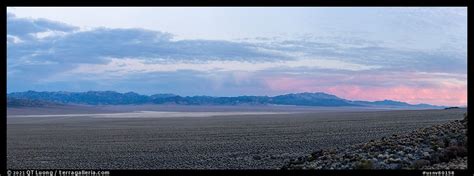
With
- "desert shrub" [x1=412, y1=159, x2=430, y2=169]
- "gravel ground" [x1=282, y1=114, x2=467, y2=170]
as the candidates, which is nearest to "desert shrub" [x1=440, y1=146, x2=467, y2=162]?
"gravel ground" [x1=282, y1=114, x2=467, y2=170]

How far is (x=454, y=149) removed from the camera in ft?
47.0

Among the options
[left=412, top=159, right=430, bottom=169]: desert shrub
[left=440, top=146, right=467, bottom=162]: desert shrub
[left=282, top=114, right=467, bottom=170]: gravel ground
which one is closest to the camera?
[left=412, top=159, right=430, bottom=169]: desert shrub

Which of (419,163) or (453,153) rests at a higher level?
(453,153)

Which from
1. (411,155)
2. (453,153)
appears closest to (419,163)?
(453,153)

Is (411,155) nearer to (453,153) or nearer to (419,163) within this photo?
(453,153)

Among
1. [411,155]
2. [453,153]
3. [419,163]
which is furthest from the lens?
[411,155]

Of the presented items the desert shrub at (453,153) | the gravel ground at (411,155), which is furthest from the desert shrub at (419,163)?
the desert shrub at (453,153)

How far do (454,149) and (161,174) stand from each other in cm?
760

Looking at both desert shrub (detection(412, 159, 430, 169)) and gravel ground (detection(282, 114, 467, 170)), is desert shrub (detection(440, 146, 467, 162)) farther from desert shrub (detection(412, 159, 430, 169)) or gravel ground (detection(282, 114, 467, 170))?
desert shrub (detection(412, 159, 430, 169))

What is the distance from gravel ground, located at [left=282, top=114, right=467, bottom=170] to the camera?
1363cm

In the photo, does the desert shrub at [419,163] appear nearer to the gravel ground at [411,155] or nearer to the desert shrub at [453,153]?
the gravel ground at [411,155]

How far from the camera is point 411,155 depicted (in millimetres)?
15203
